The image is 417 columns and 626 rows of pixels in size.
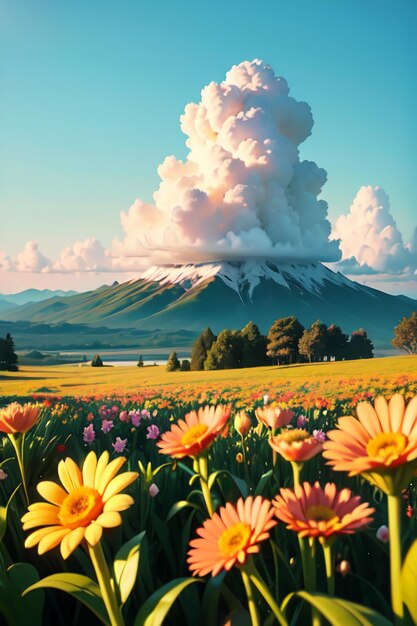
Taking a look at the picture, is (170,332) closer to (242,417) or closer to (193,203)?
(193,203)

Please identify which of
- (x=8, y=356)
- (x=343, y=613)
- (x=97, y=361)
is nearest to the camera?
(x=343, y=613)

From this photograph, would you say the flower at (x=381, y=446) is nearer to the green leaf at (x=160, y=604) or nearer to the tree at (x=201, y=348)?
→ the green leaf at (x=160, y=604)

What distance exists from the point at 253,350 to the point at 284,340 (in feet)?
0.63

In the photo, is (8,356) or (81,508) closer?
(81,508)

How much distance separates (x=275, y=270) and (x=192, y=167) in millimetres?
3086

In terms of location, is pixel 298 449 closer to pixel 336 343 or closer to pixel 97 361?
pixel 336 343

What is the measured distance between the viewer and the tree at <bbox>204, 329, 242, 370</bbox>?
3068mm

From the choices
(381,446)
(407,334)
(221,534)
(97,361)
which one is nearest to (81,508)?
(221,534)

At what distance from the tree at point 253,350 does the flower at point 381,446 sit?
8.88ft

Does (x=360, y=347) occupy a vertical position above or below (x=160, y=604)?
above

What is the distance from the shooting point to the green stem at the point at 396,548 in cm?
31

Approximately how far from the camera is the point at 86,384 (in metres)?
3.09

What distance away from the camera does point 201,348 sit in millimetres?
3207

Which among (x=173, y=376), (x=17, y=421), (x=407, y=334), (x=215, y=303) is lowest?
(x=173, y=376)
